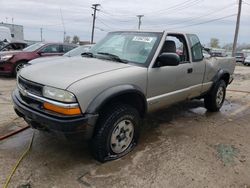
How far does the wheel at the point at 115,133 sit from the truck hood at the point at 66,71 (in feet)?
1.72

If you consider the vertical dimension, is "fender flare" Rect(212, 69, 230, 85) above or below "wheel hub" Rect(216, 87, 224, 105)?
above

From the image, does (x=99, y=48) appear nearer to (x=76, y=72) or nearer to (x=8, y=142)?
(x=76, y=72)

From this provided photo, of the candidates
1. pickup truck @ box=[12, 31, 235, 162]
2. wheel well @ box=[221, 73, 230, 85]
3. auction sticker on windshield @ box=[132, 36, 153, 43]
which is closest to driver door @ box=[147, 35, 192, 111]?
pickup truck @ box=[12, 31, 235, 162]

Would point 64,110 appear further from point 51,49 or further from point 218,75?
point 51,49

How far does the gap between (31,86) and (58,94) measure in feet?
1.73

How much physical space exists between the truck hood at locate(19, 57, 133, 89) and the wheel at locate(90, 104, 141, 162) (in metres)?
0.53

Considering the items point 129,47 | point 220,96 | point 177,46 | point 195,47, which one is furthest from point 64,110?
point 220,96

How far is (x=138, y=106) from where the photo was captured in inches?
148

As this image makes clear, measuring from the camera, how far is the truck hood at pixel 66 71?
2978 mm

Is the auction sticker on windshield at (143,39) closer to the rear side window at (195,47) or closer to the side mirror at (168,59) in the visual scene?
the side mirror at (168,59)

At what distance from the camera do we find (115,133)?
11.2ft

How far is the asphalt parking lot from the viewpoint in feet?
9.88

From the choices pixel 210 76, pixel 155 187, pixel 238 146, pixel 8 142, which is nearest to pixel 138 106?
pixel 155 187

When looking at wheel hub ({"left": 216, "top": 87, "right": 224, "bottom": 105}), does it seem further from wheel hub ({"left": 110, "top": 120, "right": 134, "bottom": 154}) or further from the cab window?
wheel hub ({"left": 110, "top": 120, "right": 134, "bottom": 154})
